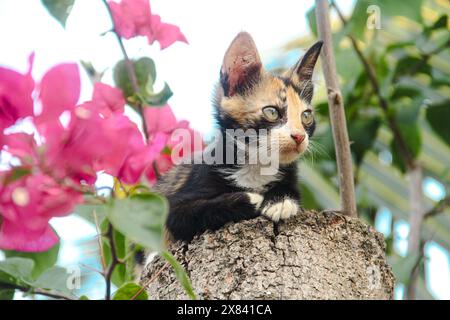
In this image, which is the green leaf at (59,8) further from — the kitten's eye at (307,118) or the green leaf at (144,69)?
the kitten's eye at (307,118)

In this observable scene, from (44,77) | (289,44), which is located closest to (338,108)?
(44,77)

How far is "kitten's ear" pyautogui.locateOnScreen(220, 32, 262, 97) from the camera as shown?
2574mm

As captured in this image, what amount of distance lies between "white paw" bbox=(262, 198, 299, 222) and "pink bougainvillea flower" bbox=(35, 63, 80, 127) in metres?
0.83

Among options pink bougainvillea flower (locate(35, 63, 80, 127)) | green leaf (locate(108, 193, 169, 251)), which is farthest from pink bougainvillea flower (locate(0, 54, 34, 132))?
green leaf (locate(108, 193, 169, 251))

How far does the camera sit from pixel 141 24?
6.77ft

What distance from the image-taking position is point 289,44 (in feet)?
13.8

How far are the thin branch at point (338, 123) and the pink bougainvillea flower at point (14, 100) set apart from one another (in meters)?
0.99

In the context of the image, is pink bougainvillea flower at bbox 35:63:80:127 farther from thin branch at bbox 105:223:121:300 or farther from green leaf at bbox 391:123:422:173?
green leaf at bbox 391:123:422:173

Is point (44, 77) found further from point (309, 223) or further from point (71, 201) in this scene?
point (309, 223)

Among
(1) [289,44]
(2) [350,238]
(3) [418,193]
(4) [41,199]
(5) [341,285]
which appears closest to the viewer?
(4) [41,199]

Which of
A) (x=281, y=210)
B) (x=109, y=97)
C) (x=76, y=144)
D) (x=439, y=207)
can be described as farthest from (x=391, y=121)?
(x=76, y=144)

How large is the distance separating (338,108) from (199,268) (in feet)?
1.95

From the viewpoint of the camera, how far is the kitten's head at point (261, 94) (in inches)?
100

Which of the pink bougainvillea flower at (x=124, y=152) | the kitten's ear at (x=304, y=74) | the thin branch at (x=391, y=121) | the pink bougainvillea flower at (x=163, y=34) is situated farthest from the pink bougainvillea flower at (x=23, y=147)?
the thin branch at (x=391, y=121)
